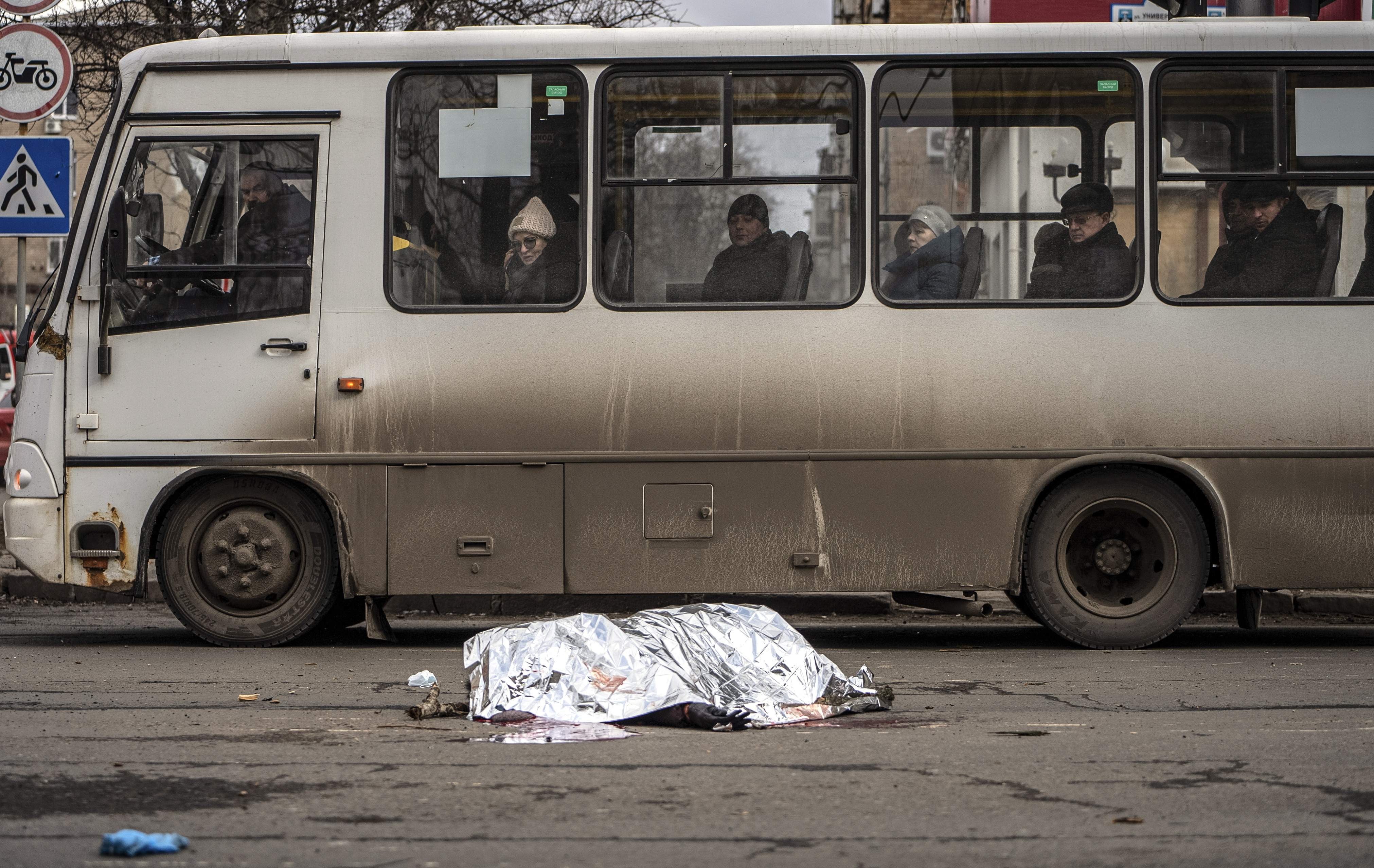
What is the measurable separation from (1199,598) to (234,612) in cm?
487

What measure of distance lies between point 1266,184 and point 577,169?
3456 mm

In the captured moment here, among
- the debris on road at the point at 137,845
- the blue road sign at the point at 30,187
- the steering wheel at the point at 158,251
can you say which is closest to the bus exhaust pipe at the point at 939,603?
the steering wheel at the point at 158,251

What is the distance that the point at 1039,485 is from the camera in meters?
7.86

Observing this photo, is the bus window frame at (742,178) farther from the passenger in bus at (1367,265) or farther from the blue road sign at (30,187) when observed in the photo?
the blue road sign at (30,187)

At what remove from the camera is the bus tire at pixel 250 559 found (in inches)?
314

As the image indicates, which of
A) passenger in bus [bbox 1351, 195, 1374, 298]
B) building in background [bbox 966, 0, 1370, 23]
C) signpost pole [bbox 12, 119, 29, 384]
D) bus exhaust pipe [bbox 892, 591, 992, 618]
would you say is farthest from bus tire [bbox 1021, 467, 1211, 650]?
building in background [bbox 966, 0, 1370, 23]

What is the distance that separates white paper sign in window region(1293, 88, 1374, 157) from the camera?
7.98 meters

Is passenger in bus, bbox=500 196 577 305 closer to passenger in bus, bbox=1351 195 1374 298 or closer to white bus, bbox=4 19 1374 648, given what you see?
white bus, bbox=4 19 1374 648

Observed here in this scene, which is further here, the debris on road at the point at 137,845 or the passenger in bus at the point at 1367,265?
the passenger in bus at the point at 1367,265

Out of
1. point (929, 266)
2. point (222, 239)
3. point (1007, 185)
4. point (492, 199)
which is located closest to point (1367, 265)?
point (1007, 185)

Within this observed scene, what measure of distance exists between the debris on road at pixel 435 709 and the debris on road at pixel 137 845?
1.99m

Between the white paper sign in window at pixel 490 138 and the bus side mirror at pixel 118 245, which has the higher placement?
the white paper sign in window at pixel 490 138

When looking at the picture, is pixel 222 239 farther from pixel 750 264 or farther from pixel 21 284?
pixel 21 284

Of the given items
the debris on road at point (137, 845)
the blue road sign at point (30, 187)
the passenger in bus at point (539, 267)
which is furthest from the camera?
the blue road sign at point (30, 187)
